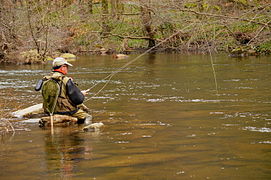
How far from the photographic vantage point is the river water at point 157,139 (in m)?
5.62

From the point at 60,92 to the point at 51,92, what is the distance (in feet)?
0.47

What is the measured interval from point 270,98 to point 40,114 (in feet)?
15.6


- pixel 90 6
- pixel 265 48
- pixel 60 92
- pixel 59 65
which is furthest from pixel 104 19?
pixel 60 92

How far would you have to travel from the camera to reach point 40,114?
9922 mm

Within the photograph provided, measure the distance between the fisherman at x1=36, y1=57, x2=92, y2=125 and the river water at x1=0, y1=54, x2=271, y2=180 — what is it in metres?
0.49

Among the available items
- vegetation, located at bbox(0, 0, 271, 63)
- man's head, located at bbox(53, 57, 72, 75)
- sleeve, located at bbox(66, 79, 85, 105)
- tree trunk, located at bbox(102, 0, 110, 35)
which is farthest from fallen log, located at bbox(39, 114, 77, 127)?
tree trunk, located at bbox(102, 0, 110, 35)

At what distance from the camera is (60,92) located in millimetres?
8633

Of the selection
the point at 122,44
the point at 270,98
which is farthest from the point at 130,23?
the point at 270,98

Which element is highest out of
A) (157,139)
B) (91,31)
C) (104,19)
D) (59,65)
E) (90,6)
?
(90,6)

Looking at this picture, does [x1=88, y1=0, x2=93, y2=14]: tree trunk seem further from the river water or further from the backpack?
the backpack

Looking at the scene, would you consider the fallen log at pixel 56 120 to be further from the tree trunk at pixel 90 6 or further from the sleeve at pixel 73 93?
the tree trunk at pixel 90 6

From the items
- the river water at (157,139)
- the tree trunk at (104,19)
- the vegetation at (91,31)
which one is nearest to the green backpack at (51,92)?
the river water at (157,139)

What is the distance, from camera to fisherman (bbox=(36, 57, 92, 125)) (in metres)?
8.61

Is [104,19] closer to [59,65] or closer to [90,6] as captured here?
[90,6]
